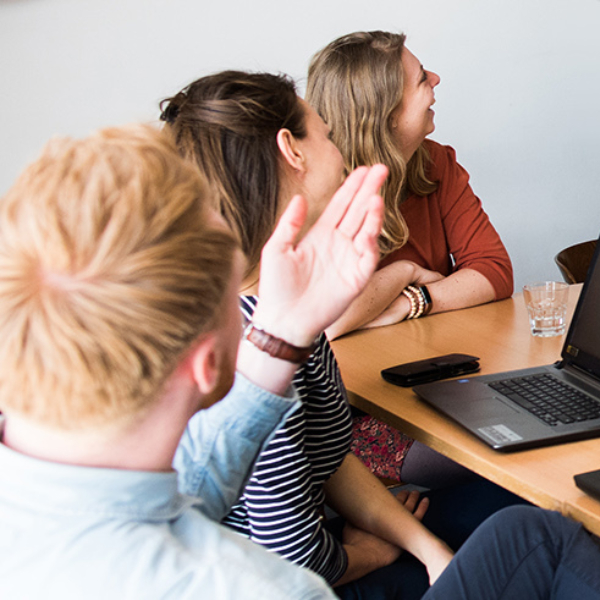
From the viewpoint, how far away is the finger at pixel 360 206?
36.5 inches

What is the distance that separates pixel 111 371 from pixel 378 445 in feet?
3.65

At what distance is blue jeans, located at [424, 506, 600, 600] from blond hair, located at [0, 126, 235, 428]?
564mm

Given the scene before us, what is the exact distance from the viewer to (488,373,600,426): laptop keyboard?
112 centimetres

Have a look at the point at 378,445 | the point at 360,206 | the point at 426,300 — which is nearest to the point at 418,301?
the point at 426,300

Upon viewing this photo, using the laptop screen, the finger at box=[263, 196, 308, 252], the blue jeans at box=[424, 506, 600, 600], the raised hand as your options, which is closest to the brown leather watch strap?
the raised hand

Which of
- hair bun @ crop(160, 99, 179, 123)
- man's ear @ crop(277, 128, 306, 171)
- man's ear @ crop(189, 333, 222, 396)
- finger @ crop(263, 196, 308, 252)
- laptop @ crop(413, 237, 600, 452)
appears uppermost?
hair bun @ crop(160, 99, 179, 123)

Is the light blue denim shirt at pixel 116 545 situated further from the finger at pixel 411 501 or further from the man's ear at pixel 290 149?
the finger at pixel 411 501

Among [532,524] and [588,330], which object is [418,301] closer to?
[588,330]

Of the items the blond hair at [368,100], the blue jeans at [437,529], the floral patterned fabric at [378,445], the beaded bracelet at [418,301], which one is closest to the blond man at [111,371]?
the blue jeans at [437,529]

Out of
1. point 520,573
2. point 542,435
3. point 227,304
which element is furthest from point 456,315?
point 227,304

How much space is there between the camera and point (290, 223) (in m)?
0.86

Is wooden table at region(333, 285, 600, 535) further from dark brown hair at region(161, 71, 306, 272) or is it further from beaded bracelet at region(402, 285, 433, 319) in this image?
dark brown hair at region(161, 71, 306, 272)

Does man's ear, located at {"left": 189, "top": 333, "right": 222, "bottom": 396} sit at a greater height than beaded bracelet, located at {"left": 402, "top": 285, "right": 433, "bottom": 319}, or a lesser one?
greater

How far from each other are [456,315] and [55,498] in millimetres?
1318
